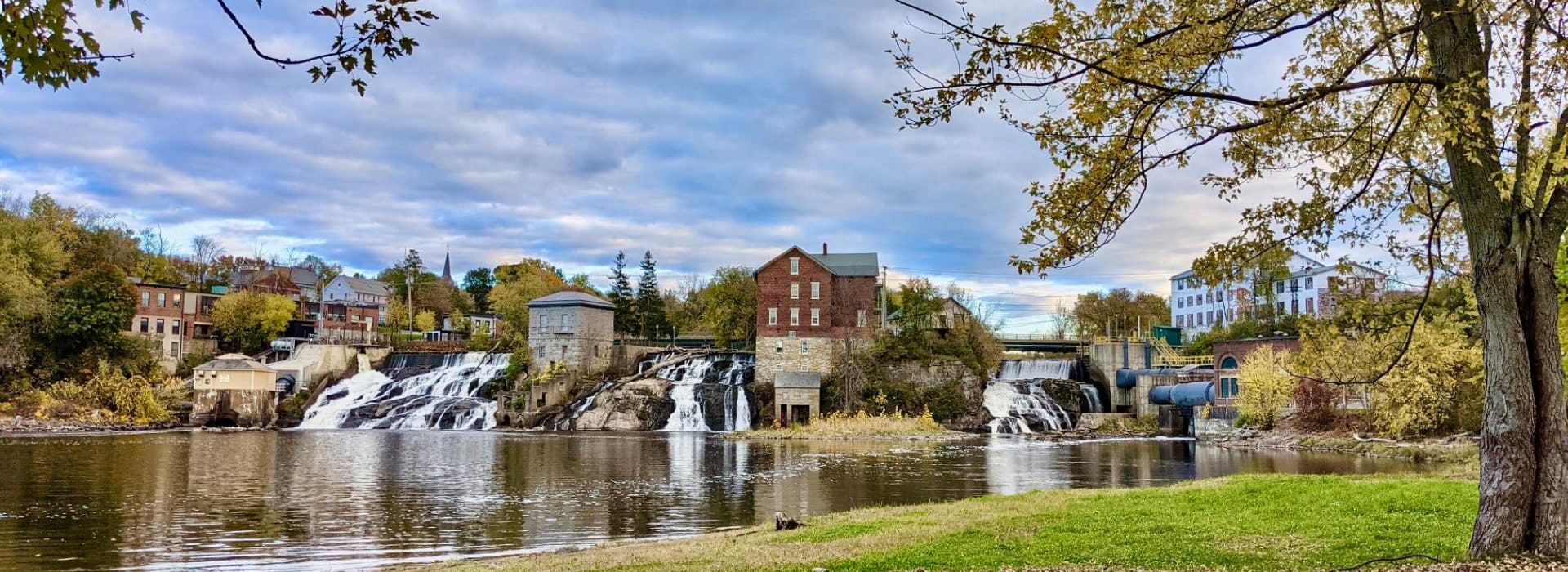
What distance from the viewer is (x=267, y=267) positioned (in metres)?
117

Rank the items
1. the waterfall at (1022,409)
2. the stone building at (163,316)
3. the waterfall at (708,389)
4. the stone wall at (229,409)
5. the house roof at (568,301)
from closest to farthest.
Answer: the waterfall at (1022,409) < the waterfall at (708,389) < the stone wall at (229,409) < the house roof at (568,301) < the stone building at (163,316)

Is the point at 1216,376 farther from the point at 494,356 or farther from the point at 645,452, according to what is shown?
the point at 494,356

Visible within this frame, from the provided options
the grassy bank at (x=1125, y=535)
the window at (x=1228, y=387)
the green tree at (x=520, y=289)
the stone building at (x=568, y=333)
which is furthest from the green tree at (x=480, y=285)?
the grassy bank at (x=1125, y=535)

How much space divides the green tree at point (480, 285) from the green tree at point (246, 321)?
29.1 meters

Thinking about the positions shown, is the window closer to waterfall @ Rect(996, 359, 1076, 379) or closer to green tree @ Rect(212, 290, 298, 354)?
waterfall @ Rect(996, 359, 1076, 379)

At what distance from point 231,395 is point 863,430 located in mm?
36417

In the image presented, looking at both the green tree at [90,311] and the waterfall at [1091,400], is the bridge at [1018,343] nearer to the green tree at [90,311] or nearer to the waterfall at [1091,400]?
the waterfall at [1091,400]

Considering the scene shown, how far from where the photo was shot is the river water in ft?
52.7

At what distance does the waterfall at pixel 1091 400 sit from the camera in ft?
183

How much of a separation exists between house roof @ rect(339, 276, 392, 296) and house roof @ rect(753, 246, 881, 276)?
68443 mm

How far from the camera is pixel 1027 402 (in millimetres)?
54281

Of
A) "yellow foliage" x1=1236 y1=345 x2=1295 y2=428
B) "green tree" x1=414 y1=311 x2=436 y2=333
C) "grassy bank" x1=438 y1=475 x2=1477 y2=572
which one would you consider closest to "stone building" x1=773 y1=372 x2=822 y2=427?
"yellow foliage" x1=1236 y1=345 x2=1295 y2=428

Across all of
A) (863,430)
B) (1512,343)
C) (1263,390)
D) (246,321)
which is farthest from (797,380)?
(1512,343)

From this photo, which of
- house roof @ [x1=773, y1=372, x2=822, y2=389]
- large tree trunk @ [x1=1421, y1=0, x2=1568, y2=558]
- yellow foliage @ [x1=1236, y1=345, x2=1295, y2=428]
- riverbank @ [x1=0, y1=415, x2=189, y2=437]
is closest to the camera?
large tree trunk @ [x1=1421, y1=0, x2=1568, y2=558]
